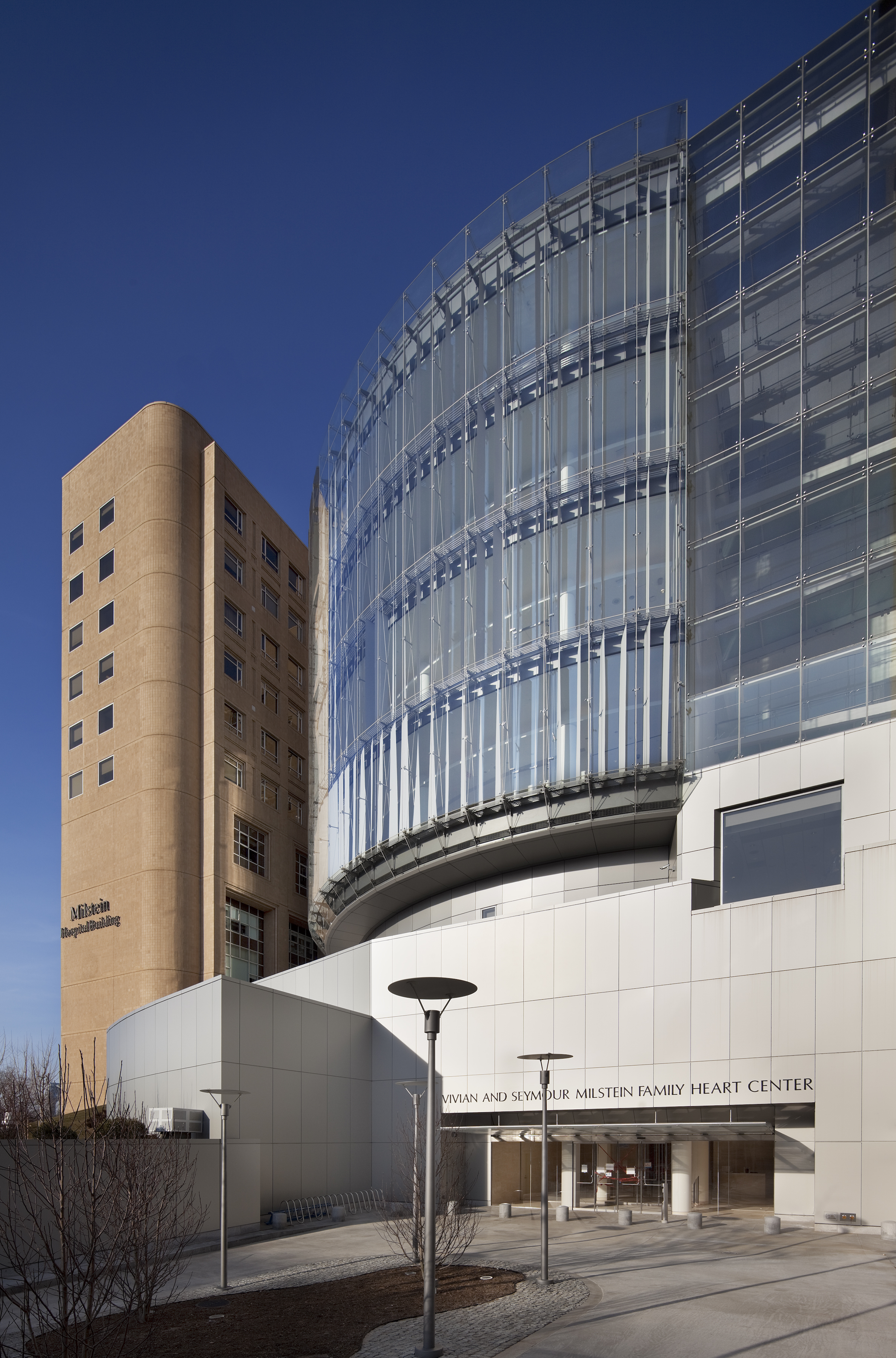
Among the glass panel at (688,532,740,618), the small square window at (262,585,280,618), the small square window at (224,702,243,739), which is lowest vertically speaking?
the small square window at (224,702,243,739)

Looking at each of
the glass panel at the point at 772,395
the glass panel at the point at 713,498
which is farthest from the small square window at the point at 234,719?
the glass panel at the point at 772,395

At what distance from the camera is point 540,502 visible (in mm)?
40500

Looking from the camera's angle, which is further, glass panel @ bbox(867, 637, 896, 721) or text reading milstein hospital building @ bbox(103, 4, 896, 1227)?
text reading milstein hospital building @ bbox(103, 4, 896, 1227)

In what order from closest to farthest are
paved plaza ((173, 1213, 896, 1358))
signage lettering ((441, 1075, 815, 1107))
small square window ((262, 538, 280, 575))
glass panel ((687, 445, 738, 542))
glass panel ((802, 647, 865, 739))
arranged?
1. paved plaza ((173, 1213, 896, 1358))
2. signage lettering ((441, 1075, 815, 1107))
3. glass panel ((802, 647, 865, 739))
4. glass panel ((687, 445, 738, 542))
5. small square window ((262, 538, 280, 575))

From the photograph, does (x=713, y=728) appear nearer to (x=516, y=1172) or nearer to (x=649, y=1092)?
(x=649, y=1092)

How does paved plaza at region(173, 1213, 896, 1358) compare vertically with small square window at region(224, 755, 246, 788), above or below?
below

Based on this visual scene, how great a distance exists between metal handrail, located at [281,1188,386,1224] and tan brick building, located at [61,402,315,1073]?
19214mm

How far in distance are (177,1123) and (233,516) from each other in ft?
136

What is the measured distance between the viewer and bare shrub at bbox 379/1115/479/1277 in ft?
71.7

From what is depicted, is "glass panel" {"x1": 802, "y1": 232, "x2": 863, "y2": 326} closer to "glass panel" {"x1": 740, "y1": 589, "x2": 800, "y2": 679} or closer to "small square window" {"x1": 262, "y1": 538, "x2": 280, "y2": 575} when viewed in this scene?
"glass panel" {"x1": 740, "y1": 589, "x2": 800, "y2": 679}

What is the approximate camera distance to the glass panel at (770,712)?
1316 inches

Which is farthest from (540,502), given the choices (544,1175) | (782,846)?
(544,1175)

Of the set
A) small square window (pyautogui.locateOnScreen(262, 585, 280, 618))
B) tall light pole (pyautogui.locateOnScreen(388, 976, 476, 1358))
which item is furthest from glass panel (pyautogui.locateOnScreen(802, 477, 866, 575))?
small square window (pyautogui.locateOnScreen(262, 585, 280, 618))

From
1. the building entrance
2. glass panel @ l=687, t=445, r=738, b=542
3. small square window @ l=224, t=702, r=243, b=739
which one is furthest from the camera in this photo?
small square window @ l=224, t=702, r=243, b=739
